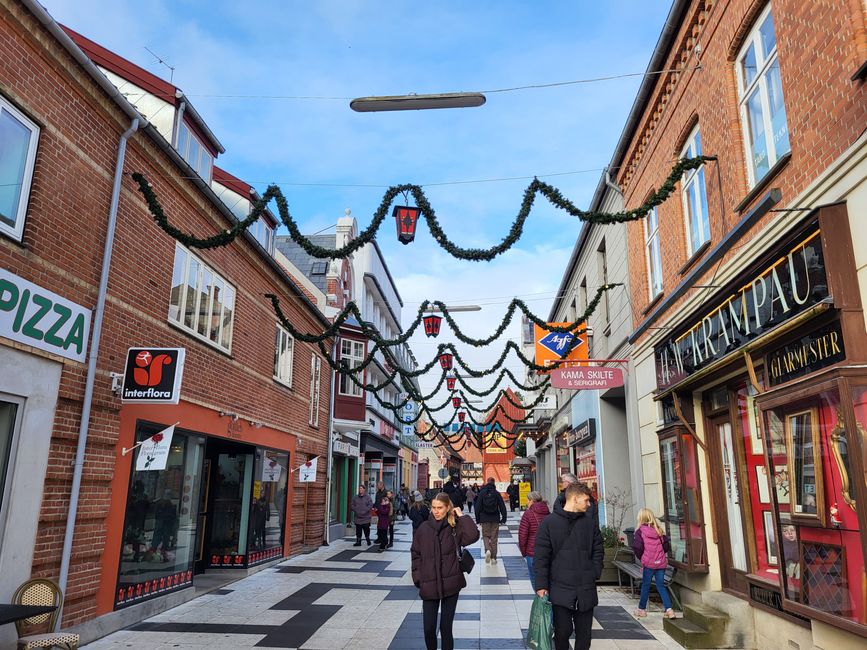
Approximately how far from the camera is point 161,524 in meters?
9.48

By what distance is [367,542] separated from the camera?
1966 cm

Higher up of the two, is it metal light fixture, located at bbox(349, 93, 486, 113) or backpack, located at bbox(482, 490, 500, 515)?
metal light fixture, located at bbox(349, 93, 486, 113)

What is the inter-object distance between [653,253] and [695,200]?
2.38 m

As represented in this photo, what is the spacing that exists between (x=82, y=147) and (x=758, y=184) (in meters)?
7.80

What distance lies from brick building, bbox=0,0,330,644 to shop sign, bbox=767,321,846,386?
7418 millimetres

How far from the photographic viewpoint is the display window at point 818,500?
4930 mm

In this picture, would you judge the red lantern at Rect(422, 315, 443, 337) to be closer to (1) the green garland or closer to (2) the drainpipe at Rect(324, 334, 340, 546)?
(1) the green garland

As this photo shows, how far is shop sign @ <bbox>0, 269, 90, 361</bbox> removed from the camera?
624cm

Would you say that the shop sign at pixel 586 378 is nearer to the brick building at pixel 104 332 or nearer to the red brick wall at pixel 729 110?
the red brick wall at pixel 729 110

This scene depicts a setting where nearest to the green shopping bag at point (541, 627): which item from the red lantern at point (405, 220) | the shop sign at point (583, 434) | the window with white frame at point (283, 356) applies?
the red lantern at point (405, 220)

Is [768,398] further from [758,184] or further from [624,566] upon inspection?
[624,566]

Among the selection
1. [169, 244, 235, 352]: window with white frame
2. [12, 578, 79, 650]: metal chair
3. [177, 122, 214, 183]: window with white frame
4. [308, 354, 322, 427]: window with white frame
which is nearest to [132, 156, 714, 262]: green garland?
[169, 244, 235, 352]: window with white frame

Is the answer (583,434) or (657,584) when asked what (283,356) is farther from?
(657,584)

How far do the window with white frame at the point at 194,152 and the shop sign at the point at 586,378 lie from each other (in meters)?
7.75
